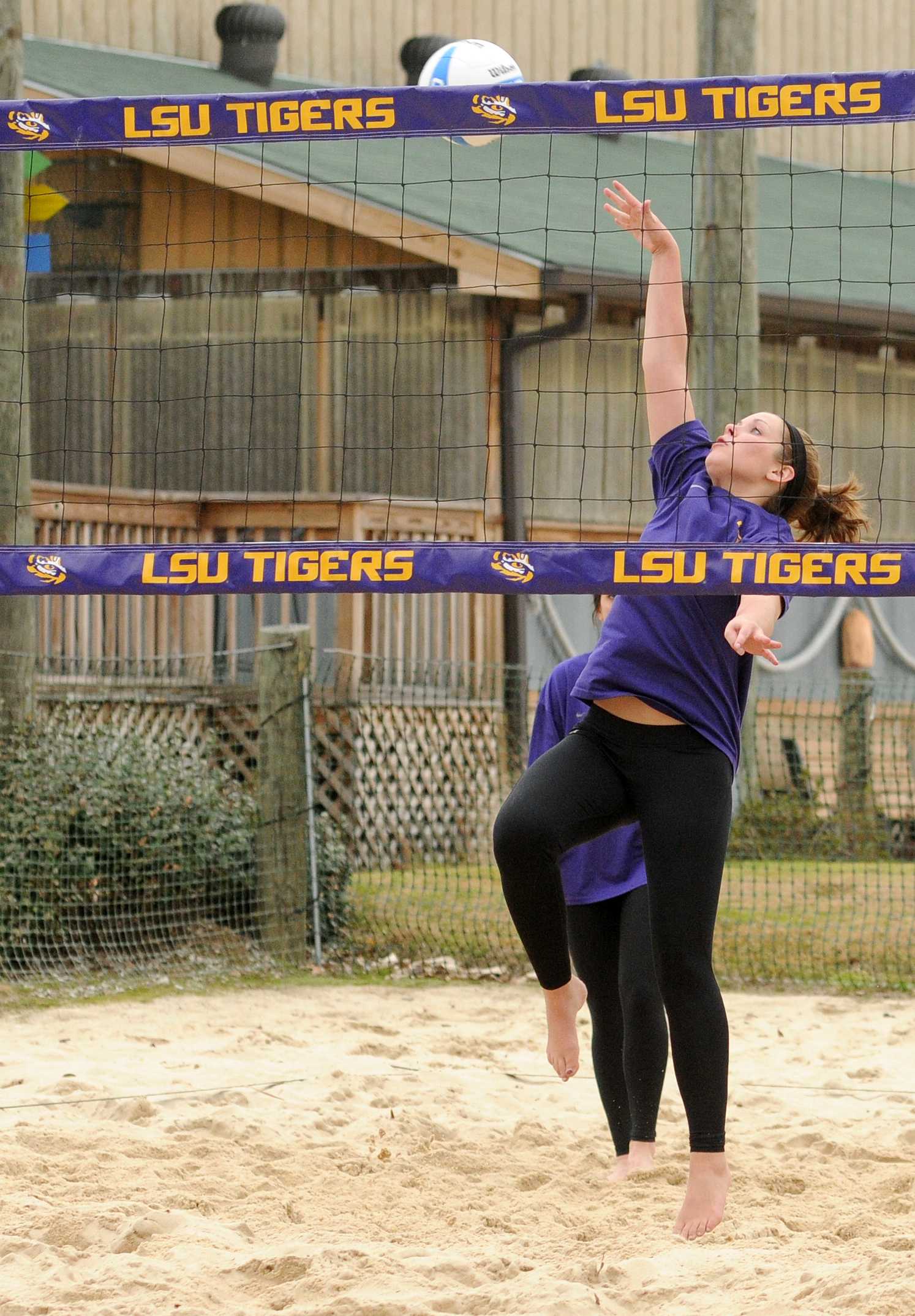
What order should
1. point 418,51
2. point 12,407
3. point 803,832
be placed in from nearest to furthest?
1. point 12,407
2. point 803,832
3. point 418,51

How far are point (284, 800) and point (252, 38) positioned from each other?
9.81 meters

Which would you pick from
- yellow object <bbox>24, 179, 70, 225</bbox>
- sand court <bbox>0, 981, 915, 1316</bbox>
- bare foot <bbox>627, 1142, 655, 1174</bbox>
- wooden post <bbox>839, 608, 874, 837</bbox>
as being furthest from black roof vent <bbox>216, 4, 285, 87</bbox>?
bare foot <bbox>627, 1142, 655, 1174</bbox>

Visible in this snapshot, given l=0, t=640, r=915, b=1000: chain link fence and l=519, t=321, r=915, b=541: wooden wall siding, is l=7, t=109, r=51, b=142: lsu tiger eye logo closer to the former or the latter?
l=0, t=640, r=915, b=1000: chain link fence

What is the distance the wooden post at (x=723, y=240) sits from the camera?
9969 millimetres

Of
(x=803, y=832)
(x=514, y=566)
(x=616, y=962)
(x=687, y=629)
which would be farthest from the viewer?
(x=803, y=832)

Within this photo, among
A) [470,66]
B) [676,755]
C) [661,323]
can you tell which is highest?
[470,66]

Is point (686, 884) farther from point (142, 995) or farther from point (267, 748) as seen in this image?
point (267, 748)

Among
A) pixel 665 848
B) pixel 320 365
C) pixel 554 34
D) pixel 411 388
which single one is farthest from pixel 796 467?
pixel 554 34

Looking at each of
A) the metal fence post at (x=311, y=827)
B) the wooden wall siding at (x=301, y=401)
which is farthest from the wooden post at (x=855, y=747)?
the metal fence post at (x=311, y=827)

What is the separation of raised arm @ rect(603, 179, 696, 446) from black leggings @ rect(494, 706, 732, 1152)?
0.75m

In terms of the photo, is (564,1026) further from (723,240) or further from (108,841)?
(723,240)

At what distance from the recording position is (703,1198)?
3.31 metres

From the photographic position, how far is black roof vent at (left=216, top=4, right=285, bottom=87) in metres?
14.7

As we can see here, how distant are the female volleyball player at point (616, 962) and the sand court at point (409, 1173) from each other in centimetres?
16
